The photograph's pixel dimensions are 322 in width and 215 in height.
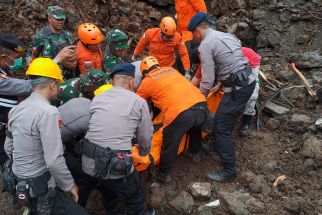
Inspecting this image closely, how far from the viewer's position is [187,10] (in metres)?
6.97

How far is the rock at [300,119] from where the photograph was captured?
5656 mm

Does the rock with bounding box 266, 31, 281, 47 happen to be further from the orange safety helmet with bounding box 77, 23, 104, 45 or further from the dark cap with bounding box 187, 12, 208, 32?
the orange safety helmet with bounding box 77, 23, 104, 45

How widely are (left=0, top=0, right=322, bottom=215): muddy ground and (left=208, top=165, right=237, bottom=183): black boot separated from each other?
0.07 m

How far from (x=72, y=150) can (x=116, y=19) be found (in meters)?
4.80

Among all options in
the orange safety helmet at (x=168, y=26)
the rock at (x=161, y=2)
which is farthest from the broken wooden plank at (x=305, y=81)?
the rock at (x=161, y=2)

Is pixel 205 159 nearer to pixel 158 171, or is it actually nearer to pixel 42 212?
pixel 158 171

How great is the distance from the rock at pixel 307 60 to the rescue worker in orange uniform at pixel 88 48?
376 cm

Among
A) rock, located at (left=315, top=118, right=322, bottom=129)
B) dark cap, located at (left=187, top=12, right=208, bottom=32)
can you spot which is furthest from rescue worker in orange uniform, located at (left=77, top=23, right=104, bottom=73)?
rock, located at (left=315, top=118, right=322, bottom=129)

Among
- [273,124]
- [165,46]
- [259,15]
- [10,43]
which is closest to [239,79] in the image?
[273,124]

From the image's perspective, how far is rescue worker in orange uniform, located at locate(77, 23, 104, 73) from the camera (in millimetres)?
5234

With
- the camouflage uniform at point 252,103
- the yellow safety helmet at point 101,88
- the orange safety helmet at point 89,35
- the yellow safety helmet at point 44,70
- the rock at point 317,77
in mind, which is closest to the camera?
the yellow safety helmet at point 44,70

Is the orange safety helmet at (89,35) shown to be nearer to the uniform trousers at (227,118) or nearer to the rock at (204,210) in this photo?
the uniform trousers at (227,118)

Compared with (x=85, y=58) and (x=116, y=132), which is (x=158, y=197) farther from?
(x=85, y=58)

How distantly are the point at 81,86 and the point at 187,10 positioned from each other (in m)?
3.22
